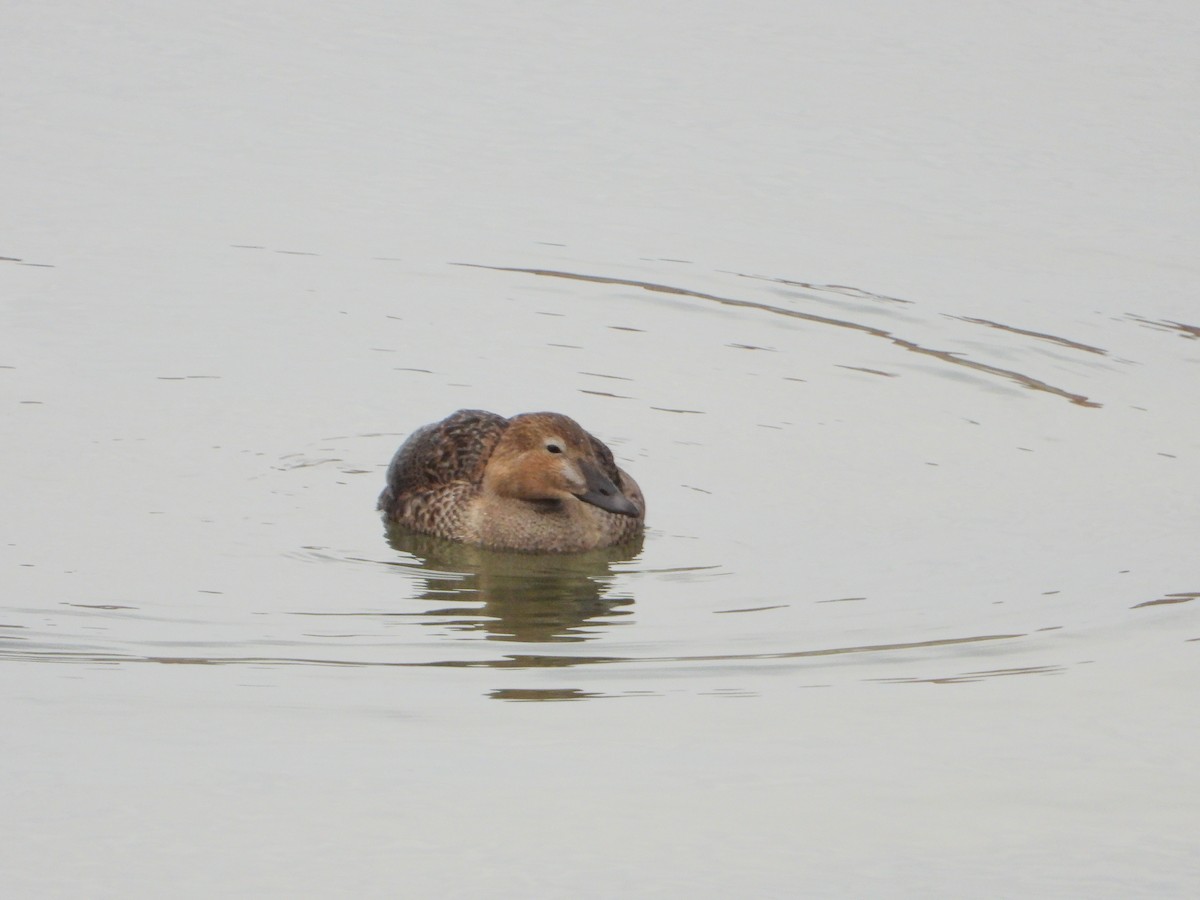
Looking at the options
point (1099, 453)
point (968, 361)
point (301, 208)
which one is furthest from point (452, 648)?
point (301, 208)

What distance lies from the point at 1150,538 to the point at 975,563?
100 centimetres

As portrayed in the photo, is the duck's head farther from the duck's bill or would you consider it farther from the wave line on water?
the wave line on water

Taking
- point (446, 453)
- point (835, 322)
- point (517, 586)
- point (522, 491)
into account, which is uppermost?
point (835, 322)

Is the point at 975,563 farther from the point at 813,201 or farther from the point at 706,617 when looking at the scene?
the point at 813,201

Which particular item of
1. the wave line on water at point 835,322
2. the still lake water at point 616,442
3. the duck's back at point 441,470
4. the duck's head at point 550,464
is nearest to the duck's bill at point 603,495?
the duck's head at point 550,464

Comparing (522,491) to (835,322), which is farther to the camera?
(835,322)

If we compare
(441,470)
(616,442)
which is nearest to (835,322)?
(616,442)

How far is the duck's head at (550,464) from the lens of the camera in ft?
36.3

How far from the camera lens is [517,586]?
420 inches

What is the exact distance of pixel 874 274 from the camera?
1508 cm

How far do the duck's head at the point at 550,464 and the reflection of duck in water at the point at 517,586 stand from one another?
0.34 metres

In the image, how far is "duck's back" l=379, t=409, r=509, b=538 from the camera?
11.5m

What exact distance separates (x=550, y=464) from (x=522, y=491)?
218 mm

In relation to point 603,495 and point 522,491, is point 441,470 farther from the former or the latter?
point 603,495
